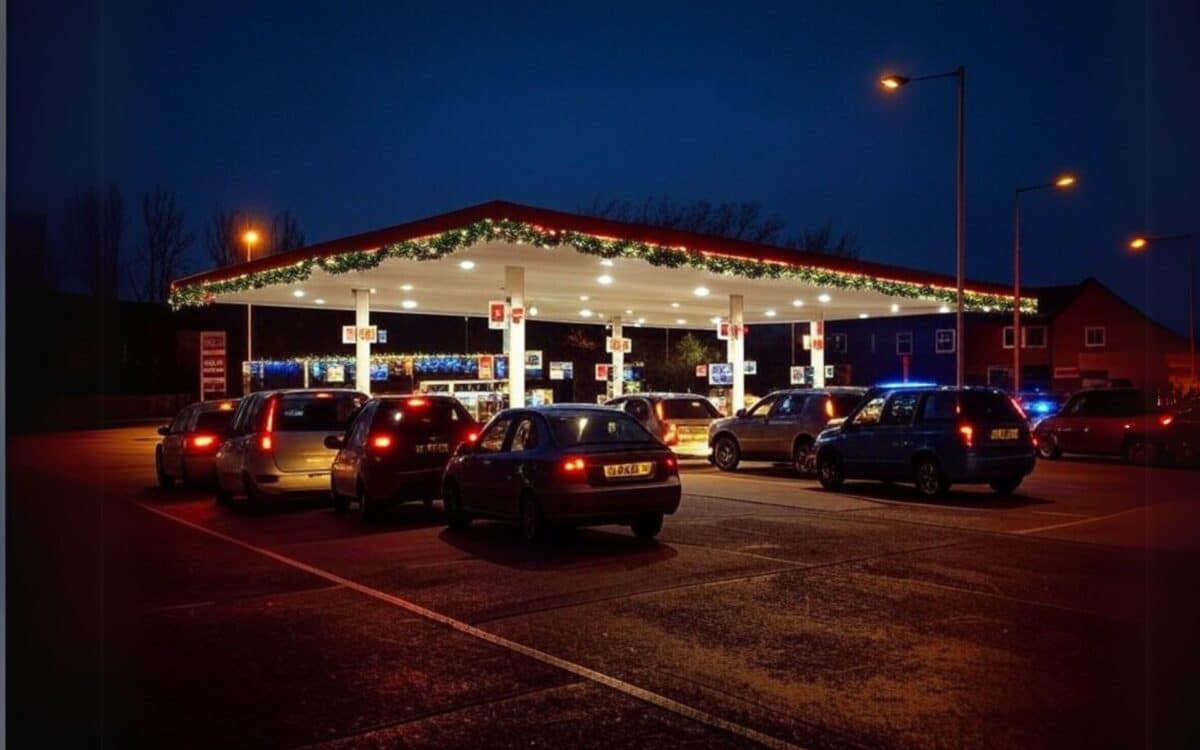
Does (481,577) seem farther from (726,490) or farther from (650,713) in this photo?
(726,490)

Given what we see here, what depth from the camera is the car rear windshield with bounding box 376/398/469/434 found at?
51.1ft

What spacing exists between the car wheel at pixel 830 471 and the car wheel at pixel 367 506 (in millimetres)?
8129

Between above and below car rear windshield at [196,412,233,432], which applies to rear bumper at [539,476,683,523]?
below

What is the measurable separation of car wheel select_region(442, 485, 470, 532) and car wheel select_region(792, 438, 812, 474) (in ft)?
32.9

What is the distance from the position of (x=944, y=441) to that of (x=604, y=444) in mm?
7054

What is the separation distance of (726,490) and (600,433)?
6.97 metres

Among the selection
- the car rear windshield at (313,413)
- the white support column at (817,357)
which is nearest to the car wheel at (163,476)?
the car rear windshield at (313,413)

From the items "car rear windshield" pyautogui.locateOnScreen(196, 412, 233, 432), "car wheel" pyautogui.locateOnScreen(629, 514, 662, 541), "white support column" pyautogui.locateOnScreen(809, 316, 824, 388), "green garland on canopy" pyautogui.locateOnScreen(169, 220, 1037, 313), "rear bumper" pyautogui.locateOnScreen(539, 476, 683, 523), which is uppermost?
"green garland on canopy" pyautogui.locateOnScreen(169, 220, 1037, 313)

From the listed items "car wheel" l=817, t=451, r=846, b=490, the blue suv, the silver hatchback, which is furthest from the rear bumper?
"car wheel" l=817, t=451, r=846, b=490

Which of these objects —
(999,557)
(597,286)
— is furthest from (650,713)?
(597,286)

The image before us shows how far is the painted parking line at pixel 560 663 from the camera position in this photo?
6027 millimetres

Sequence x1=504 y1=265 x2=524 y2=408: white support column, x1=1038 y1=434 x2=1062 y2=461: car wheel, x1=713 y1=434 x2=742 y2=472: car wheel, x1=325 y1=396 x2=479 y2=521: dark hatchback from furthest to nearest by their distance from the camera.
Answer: x1=1038 y1=434 x2=1062 y2=461: car wheel → x1=504 y1=265 x2=524 y2=408: white support column → x1=713 y1=434 x2=742 y2=472: car wheel → x1=325 y1=396 x2=479 y2=521: dark hatchback

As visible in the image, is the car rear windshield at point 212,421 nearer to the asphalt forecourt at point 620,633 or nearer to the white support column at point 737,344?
the asphalt forecourt at point 620,633

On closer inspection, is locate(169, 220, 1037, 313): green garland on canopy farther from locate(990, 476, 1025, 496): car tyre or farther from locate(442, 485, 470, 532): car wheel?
locate(990, 476, 1025, 496): car tyre
